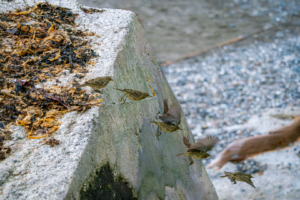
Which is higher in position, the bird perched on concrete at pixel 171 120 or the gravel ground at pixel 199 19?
the bird perched on concrete at pixel 171 120

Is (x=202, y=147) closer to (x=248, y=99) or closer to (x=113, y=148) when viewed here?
(x=113, y=148)

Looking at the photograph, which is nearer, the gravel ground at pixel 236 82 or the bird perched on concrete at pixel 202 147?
the bird perched on concrete at pixel 202 147

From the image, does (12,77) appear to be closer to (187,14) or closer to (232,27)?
(232,27)

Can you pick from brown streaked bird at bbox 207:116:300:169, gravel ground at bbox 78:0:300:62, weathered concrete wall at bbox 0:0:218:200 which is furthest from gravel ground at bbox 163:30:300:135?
weathered concrete wall at bbox 0:0:218:200

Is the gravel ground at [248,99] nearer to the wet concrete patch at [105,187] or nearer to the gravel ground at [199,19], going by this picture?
the gravel ground at [199,19]

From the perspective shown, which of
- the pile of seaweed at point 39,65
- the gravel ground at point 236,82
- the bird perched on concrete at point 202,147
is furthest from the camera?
the gravel ground at point 236,82

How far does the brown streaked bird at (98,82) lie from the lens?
114 cm

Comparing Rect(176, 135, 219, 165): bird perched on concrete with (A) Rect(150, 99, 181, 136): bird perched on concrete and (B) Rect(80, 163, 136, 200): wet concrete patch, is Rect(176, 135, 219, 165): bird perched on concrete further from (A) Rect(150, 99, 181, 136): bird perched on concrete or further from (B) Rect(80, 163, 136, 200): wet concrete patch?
(B) Rect(80, 163, 136, 200): wet concrete patch

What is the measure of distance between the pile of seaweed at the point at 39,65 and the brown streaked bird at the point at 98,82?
0.14ft

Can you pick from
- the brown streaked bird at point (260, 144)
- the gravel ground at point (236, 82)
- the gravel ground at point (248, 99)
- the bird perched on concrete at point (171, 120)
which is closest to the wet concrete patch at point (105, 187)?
the bird perched on concrete at point (171, 120)

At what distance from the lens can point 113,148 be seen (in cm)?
120

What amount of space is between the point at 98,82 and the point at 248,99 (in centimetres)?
491

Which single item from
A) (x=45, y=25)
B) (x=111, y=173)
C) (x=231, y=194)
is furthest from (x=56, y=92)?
(x=231, y=194)

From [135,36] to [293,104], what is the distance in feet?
14.6
